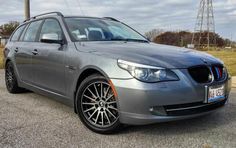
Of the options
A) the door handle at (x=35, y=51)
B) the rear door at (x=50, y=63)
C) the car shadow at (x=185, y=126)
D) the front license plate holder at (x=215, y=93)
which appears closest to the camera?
the front license plate holder at (x=215, y=93)

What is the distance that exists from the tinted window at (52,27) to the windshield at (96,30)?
18cm

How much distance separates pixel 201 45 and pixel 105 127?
49803 mm

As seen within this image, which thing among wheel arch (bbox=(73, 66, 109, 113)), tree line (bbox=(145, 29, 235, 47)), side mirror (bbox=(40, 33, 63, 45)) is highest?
tree line (bbox=(145, 29, 235, 47))

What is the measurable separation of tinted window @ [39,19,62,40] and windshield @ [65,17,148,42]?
176 mm

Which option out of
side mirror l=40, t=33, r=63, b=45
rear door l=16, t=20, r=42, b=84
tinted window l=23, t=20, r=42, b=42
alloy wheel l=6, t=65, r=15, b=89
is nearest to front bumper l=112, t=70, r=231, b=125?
side mirror l=40, t=33, r=63, b=45

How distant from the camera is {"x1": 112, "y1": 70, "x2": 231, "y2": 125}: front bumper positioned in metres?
3.09

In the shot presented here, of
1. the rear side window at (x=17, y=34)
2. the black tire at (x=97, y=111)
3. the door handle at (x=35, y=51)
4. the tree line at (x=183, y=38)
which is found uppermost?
the tree line at (x=183, y=38)

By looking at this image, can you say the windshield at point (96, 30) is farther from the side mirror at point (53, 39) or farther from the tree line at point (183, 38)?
the tree line at point (183, 38)

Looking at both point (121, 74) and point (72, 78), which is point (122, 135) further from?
point (72, 78)

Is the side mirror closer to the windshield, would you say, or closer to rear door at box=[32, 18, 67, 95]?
rear door at box=[32, 18, 67, 95]

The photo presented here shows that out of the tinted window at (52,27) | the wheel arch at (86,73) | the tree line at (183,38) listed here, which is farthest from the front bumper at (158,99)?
the tree line at (183,38)

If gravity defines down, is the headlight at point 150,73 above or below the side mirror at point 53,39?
below

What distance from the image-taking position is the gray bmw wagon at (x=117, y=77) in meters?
3.14

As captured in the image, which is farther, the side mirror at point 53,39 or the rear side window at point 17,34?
the rear side window at point 17,34
